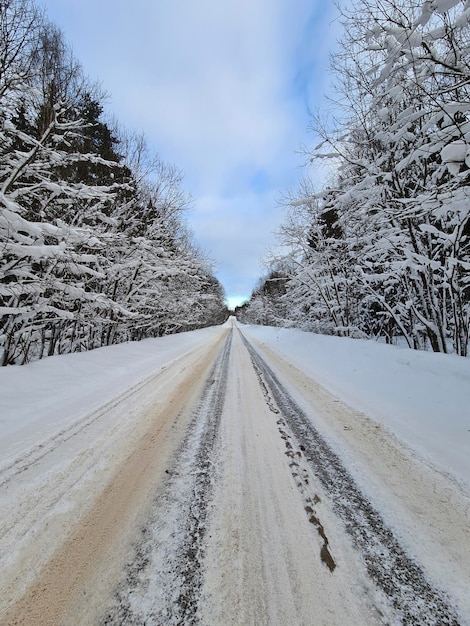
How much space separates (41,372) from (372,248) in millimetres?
7888

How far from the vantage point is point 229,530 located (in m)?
1.70

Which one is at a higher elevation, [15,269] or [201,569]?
[15,269]

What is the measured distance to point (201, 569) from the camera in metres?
1.44

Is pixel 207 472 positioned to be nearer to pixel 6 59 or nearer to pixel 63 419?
pixel 63 419

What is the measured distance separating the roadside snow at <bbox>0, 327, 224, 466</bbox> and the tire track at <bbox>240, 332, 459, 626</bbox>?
2.78 metres

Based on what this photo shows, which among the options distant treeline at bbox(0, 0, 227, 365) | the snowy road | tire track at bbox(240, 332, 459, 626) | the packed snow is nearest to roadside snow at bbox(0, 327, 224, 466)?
the packed snow

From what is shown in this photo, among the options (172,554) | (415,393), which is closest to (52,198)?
(172,554)

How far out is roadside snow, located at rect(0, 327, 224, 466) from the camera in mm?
3104

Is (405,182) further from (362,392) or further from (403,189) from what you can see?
(362,392)

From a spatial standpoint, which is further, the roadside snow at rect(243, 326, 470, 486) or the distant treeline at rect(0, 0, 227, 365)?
the distant treeline at rect(0, 0, 227, 365)

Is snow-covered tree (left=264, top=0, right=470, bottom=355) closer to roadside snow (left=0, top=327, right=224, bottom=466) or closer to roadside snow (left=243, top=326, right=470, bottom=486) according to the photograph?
roadside snow (left=243, top=326, right=470, bottom=486)

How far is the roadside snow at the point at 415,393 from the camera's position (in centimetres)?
284

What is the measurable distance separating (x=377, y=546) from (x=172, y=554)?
1178mm

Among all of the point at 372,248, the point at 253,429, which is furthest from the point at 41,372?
the point at 372,248
